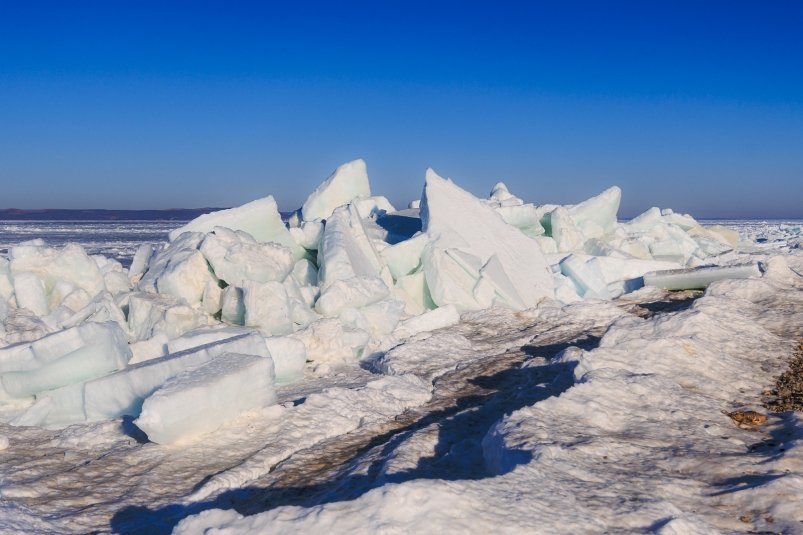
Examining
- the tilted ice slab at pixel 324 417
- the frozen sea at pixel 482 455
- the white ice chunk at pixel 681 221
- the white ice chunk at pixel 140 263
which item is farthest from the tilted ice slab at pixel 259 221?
the white ice chunk at pixel 681 221

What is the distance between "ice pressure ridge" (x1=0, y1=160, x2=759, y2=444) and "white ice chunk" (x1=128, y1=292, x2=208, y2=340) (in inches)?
0.6

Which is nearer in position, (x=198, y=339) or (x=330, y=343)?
(x=198, y=339)

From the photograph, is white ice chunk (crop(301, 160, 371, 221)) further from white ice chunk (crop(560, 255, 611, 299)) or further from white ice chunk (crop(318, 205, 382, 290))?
white ice chunk (crop(560, 255, 611, 299))

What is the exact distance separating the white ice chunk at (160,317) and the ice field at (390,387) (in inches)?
1.0

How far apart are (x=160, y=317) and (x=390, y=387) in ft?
8.25

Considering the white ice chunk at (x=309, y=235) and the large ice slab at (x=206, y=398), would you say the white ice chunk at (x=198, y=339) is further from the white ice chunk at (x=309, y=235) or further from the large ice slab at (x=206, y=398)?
the white ice chunk at (x=309, y=235)

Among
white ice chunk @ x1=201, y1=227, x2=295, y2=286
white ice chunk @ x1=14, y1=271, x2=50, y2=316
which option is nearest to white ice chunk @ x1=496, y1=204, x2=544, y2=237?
white ice chunk @ x1=201, y1=227, x2=295, y2=286

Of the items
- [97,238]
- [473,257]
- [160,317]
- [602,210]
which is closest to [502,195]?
[602,210]

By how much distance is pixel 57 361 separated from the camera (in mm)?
4566

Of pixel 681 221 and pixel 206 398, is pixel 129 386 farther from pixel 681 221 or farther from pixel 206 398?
pixel 681 221

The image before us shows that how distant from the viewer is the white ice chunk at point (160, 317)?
5895mm

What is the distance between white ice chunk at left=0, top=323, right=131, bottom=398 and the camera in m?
4.56

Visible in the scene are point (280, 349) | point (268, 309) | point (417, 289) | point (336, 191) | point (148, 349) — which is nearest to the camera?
point (280, 349)

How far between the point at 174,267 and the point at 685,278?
5.49 metres
